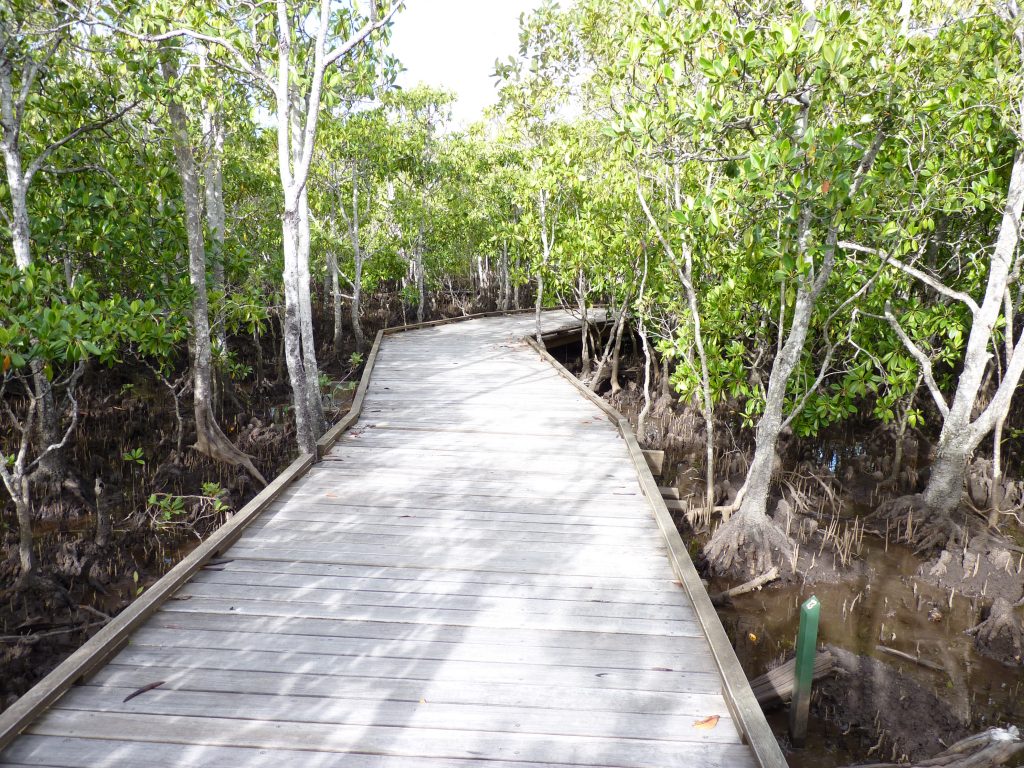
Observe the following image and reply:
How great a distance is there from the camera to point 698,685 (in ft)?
8.66

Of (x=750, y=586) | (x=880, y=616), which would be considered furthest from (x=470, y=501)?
(x=880, y=616)

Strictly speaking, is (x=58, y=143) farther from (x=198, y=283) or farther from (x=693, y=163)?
(x=693, y=163)

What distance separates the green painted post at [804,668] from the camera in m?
2.79

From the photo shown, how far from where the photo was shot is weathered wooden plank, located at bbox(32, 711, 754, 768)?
2248 millimetres

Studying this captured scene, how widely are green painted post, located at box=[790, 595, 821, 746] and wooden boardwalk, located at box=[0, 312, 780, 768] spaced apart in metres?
0.42

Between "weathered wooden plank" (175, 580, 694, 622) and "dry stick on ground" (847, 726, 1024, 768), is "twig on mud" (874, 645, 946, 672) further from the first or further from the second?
"weathered wooden plank" (175, 580, 694, 622)

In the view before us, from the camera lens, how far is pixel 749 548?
5301 millimetres

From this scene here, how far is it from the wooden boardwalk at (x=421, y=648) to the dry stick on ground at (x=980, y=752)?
129 centimetres

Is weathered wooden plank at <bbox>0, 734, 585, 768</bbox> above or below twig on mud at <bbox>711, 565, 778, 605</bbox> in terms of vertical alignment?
above

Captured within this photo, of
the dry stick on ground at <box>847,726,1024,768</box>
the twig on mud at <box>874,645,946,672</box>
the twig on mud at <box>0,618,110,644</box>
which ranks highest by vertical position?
the twig on mud at <box>0,618,110,644</box>

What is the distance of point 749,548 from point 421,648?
334 cm

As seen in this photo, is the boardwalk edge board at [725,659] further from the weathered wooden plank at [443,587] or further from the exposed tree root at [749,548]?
the exposed tree root at [749,548]

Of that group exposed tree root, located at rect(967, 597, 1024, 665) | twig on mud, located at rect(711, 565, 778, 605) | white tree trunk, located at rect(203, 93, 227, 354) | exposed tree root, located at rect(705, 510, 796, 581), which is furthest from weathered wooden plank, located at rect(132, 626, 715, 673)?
white tree trunk, located at rect(203, 93, 227, 354)

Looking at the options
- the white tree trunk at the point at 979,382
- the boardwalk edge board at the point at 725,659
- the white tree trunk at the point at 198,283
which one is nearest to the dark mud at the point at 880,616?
the white tree trunk at the point at 979,382
